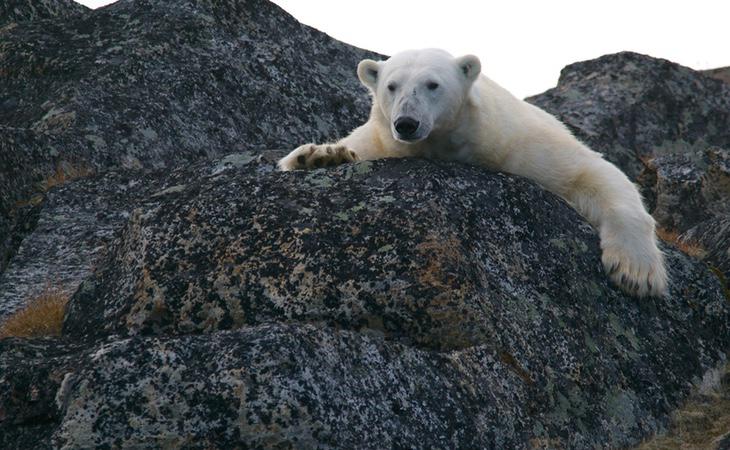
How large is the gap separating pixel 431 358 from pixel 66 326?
83.4 inches

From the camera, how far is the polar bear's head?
23.1 feet

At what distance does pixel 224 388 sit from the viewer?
4527 mm

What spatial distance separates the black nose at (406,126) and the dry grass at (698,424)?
2.47m

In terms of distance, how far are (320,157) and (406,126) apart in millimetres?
613

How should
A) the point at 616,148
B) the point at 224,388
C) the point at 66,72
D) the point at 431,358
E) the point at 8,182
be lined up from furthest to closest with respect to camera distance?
the point at 616,148, the point at 66,72, the point at 8,182, the point at 431,358, the point at 224,388

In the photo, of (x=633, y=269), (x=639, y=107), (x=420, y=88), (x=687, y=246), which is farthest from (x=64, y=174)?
(x=639, y=107)

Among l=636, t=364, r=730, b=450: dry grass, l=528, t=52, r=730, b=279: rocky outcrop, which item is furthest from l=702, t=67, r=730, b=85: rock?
l=636, t=364, r=730, b=450: dry grass

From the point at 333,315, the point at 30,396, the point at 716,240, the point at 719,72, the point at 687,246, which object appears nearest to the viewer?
the point at 30,396

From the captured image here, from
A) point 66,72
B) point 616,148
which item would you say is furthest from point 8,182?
point 616,148

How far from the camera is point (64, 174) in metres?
9.49

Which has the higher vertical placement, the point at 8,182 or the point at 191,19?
the point at 191,19

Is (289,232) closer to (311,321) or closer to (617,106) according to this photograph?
(311,321)

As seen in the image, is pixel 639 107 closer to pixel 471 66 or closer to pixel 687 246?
pixel 687 246

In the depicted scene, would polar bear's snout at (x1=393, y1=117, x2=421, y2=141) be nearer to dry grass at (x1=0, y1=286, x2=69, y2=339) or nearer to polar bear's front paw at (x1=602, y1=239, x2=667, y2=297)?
polar bear's front paw at (x1=602, y1=239, x2=667, y2=297)
